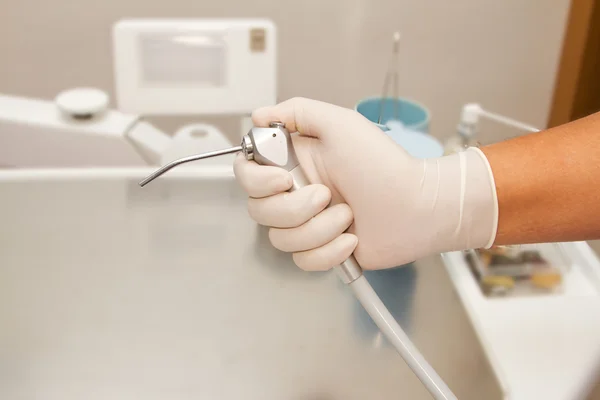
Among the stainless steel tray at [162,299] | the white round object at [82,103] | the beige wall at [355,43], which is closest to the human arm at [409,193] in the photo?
the stainless steel tray at [162,299]

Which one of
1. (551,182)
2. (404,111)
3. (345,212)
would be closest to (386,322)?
(345,212)

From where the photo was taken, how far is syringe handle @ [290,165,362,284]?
65 centimetres

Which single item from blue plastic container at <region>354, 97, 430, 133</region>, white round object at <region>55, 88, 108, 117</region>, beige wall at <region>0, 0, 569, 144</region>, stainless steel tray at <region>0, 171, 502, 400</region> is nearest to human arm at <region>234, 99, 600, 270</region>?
stainless steel tray at <region>0, 171, 502, 400</region>

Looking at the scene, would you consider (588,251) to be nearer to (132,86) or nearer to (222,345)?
(222,345)

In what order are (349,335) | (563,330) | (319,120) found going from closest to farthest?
(319,120) → (563,330) → (349,335)

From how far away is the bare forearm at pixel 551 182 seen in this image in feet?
2.08

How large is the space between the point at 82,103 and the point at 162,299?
1.23 feet

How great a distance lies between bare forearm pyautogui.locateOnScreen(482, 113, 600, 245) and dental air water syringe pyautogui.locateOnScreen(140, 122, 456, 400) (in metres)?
0.17

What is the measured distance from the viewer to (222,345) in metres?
0.92

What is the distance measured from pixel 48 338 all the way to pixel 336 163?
22.1 inches

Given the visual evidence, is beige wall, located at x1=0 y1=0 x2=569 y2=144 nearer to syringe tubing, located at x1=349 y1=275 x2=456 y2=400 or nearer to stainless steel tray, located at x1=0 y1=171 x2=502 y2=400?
stainless steel tray, located at x1=0 y1=171 x2=502 y2=400

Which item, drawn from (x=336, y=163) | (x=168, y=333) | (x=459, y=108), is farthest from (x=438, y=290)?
(x=459, y=108)

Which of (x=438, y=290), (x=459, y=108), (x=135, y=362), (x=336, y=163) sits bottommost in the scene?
(x=135, y=362)

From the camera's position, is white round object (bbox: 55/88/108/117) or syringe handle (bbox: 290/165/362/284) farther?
white round object (bbox: 55/88/108/117)
